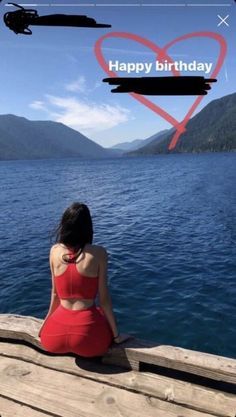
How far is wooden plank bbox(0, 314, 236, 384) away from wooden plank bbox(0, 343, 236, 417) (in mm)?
167

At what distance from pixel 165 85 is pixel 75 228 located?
2447 mm

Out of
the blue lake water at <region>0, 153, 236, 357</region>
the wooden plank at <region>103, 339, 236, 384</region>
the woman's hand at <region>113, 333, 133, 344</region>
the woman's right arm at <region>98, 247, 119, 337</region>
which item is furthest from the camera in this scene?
the blue lake water at <region>0, 153, 236, 357</region>

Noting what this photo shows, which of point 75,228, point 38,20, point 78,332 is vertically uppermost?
point 38,20

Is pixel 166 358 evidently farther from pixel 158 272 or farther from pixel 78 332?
pixel 158 272

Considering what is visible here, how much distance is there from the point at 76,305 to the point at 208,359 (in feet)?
6.50

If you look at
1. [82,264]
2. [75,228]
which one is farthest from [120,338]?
[75,228]

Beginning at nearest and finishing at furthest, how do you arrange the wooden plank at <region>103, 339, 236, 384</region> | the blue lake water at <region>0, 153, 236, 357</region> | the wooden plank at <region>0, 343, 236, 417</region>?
the wooden plank at <region>0, 343, 236, 417</region> < the wooden plank at <region>103, 339, 236, 384</region> < the blue lake water at <region>0, 153, 236, 357</region>

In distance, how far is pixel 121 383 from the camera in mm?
5195

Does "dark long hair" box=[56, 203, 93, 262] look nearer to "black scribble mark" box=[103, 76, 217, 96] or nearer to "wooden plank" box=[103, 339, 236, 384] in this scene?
"wooden plank" box=[103, 339, 236, 384]

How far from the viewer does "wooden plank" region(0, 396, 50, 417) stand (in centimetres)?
462

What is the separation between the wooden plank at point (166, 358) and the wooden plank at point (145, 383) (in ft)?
0.55

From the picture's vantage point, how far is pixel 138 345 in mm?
5684

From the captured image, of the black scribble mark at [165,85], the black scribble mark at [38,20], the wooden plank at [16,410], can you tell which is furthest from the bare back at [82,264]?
the black scribble mark at [38,20]

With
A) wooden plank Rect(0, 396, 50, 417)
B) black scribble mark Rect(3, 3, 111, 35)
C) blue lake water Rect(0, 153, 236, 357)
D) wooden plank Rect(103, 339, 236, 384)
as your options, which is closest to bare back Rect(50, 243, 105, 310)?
→ wooden plank Rect(103, 339, 236, 384)
